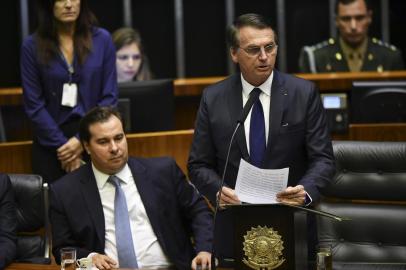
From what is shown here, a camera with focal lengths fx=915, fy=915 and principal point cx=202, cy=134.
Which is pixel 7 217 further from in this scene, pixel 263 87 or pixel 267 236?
pixel 267 236

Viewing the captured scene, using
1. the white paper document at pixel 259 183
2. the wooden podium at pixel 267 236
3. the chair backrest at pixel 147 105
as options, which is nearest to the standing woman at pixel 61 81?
the chair backrest at pixel 147 105

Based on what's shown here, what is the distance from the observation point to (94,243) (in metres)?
3.30

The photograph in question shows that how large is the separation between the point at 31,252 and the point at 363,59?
8.31 ft

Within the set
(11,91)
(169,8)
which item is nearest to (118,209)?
(11,91)

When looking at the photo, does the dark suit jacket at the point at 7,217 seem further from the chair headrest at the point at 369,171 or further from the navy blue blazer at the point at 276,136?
the chair headrest at the point at 369,171

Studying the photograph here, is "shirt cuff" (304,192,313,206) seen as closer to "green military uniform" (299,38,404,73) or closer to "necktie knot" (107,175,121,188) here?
"necktie knot" (107,175,121,188)

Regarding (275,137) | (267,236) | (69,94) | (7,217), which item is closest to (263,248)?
(267,236)

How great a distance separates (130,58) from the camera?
500cm

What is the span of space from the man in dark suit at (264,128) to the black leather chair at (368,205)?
1.11 feet

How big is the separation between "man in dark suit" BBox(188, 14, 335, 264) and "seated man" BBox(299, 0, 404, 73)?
2240mm

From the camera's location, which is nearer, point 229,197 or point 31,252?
point 229,197

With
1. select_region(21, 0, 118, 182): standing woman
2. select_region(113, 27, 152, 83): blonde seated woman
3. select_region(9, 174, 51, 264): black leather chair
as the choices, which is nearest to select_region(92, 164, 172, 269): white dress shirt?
select_region(9, 174, 51, 264): black leather chair

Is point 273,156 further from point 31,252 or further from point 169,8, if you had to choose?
point 169,8

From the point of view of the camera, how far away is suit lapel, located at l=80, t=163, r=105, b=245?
330 centimetres
